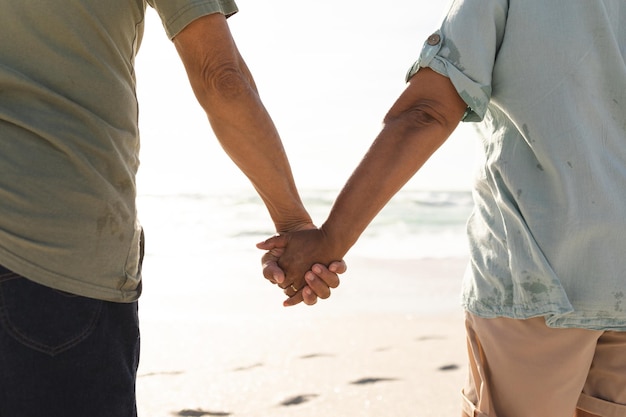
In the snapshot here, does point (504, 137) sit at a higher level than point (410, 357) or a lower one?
higher

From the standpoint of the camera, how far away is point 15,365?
166cm

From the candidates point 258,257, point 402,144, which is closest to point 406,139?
point 402,144

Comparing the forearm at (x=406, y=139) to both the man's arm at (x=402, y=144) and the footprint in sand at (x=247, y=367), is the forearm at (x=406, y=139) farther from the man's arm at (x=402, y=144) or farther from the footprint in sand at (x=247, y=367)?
the footprint in sand at (x=247, y=367)

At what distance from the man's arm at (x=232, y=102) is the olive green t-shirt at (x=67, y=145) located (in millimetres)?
251

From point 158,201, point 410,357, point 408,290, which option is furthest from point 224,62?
point 158,201

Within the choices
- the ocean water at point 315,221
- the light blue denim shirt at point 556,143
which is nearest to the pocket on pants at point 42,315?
the light blue denim shirt at point 556,143

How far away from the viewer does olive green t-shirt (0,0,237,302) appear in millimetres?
1682

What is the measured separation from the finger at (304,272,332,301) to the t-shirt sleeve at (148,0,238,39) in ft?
3.27

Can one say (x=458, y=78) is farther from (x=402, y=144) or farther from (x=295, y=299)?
(x=295, y=299)

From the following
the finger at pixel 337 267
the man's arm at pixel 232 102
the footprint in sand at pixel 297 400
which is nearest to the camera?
the man's arm at pixel 232 102

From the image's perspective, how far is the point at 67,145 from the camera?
1704 millimetres

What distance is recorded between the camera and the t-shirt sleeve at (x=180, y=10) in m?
1.91

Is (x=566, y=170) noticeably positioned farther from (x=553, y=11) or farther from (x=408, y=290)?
(x=408, y=290)

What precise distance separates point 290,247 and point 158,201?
14.2 meters
